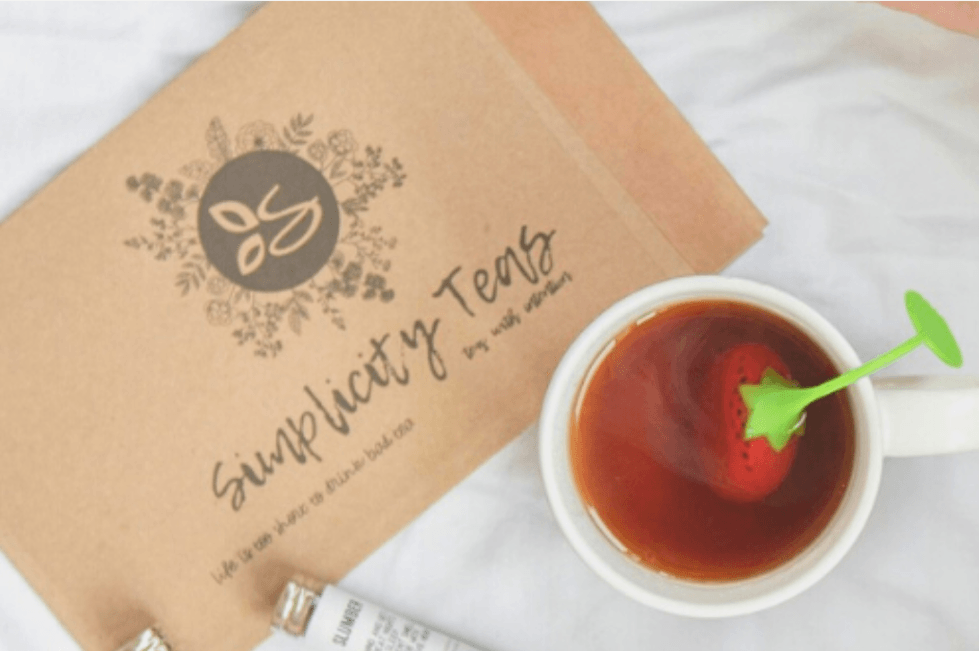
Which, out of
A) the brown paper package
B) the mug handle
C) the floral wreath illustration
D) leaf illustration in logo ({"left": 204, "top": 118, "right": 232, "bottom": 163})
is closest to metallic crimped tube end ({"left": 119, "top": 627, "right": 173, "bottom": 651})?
the brown paper package

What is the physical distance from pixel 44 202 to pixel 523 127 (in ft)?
0.91

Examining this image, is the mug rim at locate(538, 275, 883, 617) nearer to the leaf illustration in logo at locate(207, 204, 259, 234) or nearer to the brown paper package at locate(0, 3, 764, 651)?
the brown paper package at locate(0, 3, 764, 651)

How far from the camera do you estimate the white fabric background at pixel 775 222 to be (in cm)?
55

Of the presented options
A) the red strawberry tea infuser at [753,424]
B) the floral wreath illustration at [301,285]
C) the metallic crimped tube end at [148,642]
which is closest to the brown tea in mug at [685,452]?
the red strawberry tea infuser at [753,424]

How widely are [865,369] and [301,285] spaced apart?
310 millimetres

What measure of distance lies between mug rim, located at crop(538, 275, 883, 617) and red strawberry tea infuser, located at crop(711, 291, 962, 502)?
0.09 feet

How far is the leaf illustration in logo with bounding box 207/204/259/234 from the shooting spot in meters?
0.55

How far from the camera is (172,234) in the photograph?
0.55 m

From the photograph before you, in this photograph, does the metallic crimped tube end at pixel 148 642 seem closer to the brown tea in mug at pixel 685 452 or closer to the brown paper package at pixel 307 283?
the brown paper package at pixel 307 283

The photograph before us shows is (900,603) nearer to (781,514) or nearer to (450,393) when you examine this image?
(781,514)

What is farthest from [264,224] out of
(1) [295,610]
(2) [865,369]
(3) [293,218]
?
(2) [865,369]

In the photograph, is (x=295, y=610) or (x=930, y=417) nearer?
(x=930, y=417)

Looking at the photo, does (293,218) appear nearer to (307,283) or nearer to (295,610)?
(307,283)

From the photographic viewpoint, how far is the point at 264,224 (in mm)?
554
